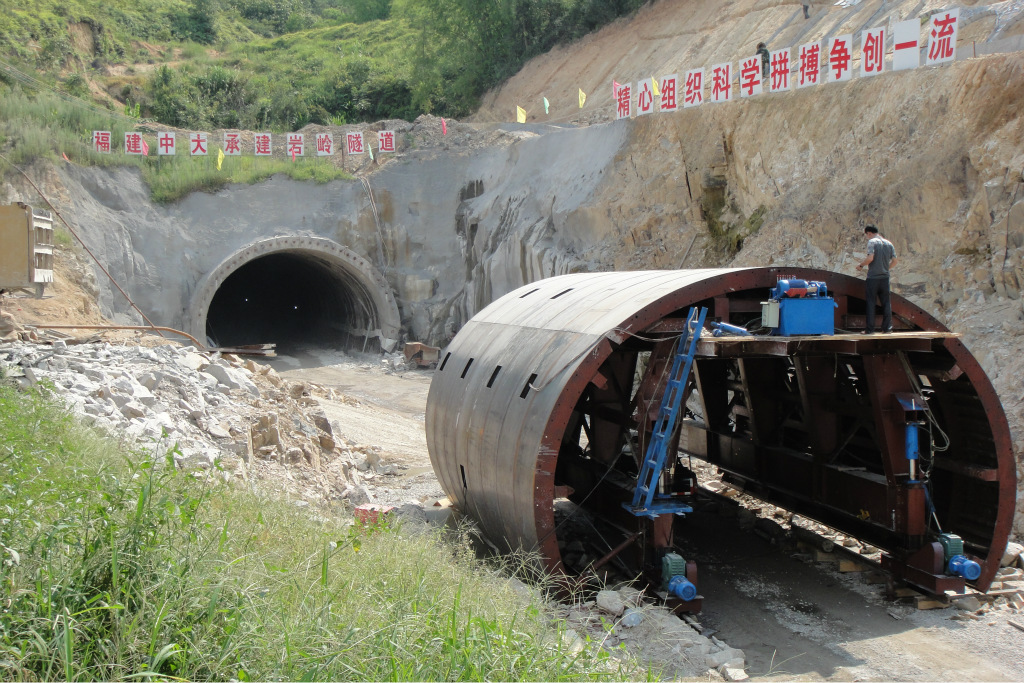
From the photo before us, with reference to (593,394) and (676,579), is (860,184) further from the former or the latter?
(676,579)

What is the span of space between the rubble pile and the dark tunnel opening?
1300 cm

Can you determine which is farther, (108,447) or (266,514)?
(108,447)

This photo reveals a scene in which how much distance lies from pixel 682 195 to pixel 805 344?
11454 mm

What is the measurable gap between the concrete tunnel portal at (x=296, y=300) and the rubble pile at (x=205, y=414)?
34.2 feet

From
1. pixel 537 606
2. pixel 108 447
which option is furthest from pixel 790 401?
pixel 108 447

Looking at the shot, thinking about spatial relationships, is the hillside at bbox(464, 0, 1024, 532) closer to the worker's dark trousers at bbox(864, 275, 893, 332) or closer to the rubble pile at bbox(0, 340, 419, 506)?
the worker's dark trousers at bbox(864, 275, 893, 332)

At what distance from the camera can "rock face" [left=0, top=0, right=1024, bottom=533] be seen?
42.8 ft

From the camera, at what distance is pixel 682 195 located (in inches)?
731

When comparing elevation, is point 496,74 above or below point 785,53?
above

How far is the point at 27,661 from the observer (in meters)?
3.82

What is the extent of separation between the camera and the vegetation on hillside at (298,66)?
3691cm

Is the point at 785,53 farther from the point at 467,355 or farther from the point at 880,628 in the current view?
the point at 880,628

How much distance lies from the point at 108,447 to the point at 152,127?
974 inches

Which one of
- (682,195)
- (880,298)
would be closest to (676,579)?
(880,298)
